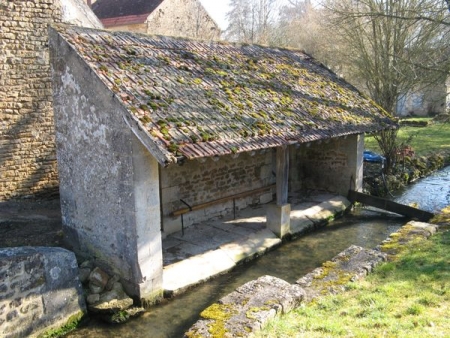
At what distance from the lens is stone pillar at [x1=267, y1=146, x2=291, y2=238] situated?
8125 millimetres

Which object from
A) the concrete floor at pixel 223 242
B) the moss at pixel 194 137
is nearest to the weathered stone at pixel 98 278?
the concrete floor at pixel 223 242

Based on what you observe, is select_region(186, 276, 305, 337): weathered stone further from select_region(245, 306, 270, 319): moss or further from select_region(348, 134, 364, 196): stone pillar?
select_region(348, 134, 364, 196): stone pillar

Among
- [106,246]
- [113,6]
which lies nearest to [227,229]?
[106,246]

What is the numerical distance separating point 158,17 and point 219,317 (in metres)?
20.1

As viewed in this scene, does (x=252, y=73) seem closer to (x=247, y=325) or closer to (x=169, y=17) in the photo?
(x=247, y=325)

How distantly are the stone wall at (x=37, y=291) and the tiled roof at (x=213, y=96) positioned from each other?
209 cm

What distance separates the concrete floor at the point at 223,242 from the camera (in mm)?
6801

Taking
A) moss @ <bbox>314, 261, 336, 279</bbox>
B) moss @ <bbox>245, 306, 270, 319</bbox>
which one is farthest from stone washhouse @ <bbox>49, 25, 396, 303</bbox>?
moss @ <bbox>314, 261, 336, 279</bbox>

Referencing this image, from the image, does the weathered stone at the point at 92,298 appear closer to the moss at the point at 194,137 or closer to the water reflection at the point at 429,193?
the moss at the point at 194,137

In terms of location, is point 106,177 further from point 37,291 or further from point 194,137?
point 37,291

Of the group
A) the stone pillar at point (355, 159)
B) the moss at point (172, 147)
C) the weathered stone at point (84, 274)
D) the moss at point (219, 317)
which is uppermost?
the moss at point (172, 147)

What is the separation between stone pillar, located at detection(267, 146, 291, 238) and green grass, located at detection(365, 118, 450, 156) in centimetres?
1021

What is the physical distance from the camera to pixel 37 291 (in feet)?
17.4

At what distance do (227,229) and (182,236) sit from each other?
1.03 m
